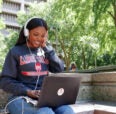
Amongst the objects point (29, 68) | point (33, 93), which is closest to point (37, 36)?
point (29, 68)

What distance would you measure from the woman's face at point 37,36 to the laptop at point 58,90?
2.05 ft

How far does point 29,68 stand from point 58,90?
0.51 meters

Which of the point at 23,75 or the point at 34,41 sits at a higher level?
the point at 34,41

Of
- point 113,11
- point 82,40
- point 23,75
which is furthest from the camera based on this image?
point 82,40

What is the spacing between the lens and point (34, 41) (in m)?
4.03

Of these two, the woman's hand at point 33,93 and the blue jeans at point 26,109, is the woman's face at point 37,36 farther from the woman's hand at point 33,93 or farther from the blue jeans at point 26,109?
the blue jeans at point 26,109

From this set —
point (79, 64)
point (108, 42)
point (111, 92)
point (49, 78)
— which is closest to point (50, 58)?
point (49, 78)

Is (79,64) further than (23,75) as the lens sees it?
Yes

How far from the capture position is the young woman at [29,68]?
12.0 feet

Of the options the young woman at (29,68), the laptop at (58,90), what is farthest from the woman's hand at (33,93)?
the laptop at (58,90)

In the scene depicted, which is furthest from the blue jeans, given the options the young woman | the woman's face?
the woman's face

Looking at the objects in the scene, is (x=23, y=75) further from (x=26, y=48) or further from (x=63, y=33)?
(x=63, y=33)

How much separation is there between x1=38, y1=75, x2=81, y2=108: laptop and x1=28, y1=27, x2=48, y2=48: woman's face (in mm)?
624

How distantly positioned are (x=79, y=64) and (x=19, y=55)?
125ft
